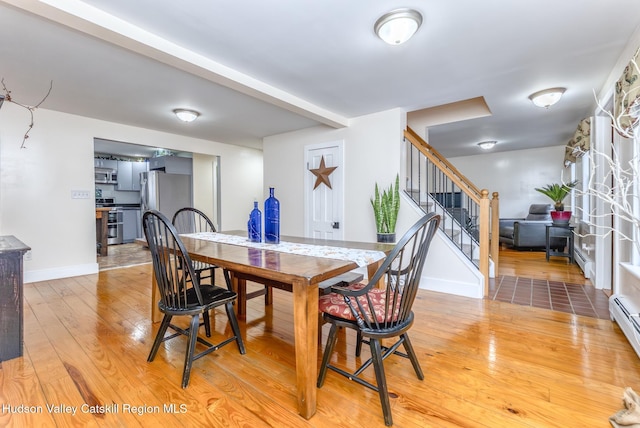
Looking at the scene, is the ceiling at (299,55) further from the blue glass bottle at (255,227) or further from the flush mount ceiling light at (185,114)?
the blue glass bottle at (255,227)

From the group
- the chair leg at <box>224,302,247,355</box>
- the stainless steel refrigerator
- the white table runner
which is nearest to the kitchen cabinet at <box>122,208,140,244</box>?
the stainless steel refrigerator

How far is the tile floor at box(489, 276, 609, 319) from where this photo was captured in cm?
276

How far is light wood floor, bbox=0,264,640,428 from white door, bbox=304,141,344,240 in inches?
79.8

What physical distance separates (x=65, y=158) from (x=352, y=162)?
3850mm

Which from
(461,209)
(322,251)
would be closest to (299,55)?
(322,251)

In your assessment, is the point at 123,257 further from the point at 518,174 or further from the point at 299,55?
the point at 518,174

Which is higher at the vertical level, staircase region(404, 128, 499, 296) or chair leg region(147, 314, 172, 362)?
staircase region(404, 128, 499, 296)

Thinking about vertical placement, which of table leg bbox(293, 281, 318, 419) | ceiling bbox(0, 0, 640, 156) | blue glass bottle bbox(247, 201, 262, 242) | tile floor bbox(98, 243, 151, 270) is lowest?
tile floor bbox(98, 243, 151, 270)

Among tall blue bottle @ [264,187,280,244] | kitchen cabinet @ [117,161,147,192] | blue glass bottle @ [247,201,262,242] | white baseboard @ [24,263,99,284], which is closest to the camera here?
tall blue bottle @ [264,187,280,244]

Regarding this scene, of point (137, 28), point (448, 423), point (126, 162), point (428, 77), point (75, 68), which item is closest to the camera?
point (448, 423)

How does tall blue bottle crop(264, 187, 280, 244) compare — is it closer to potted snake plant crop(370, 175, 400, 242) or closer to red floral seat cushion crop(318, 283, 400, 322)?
red floral seat cushion crop(318, 283, 400, 322)

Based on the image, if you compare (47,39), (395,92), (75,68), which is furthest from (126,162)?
(395,92)

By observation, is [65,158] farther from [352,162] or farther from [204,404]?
[204,404]

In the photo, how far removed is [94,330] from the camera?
7.54 ft
